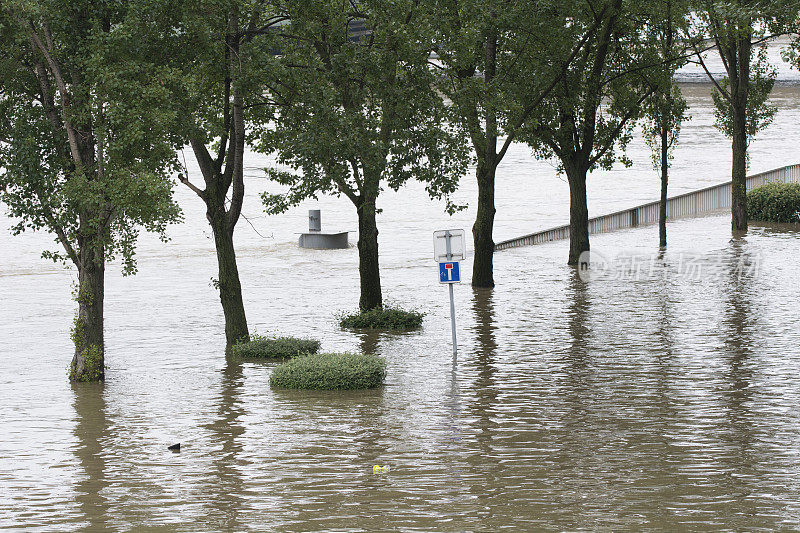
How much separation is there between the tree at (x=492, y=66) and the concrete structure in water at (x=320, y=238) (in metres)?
15.3

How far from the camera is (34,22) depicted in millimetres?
15805

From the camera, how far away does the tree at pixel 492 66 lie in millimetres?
24312

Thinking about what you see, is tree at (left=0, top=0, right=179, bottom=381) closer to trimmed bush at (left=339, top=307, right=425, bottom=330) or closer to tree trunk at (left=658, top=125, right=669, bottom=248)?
trimmed bush at (left=339, top=307, right=425, bottom=330)

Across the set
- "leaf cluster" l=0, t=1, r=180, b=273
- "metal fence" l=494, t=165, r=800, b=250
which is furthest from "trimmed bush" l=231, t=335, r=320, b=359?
"metal fence" l=494, t=165, r=800, b=250

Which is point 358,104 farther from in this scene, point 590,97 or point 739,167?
point 739,167

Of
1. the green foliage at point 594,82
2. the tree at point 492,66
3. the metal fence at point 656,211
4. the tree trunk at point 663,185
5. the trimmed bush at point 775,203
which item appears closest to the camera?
the tree at point 492,66

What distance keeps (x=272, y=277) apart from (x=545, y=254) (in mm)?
10275

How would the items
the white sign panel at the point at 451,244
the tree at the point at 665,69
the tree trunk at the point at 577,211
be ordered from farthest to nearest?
the tree trunk at the point at 577,211
the tree at the point at 665,69
the white sign panel at the point at 451,244

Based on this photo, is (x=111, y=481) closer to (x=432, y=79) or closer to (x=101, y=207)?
(x=101, y=207)

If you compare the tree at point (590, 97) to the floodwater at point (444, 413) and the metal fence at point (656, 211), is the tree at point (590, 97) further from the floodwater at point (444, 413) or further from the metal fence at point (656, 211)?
the metal fence at point (656, 211)

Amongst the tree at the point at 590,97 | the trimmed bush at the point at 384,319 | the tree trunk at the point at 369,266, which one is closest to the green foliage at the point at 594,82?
the tree at the point at 590,97

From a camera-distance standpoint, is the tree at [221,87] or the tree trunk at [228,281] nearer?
the tree at [221,87]

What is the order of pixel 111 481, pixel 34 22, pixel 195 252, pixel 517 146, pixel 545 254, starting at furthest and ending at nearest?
pixel 517 146 → pixel 195 252 → pixel 545 254 → pixel 34 22 → pixel 111 481

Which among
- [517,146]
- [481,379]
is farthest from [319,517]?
[517,146]
